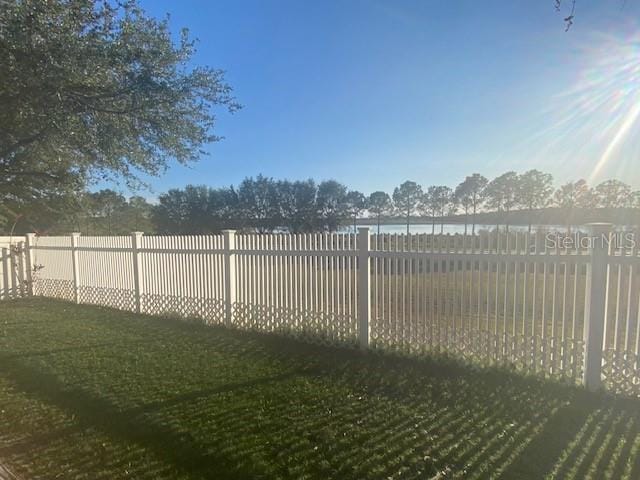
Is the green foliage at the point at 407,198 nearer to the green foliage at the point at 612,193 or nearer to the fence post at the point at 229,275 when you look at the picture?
the green foliage at the point at 612,193

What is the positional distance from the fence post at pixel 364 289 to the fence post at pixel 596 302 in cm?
274

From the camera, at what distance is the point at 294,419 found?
401 cm

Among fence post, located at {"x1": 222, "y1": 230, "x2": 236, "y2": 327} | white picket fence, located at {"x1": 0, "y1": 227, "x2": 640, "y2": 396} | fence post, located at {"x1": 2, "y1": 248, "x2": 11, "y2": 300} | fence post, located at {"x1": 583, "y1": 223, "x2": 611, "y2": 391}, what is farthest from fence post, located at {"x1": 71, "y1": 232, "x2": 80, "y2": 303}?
fence post, located at {"x1": 583, "y1": 223, "x2": 611, "y2": 391}

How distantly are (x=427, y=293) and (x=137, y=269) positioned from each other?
688 centimetres

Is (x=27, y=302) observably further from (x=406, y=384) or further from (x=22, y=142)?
(x=406, y=384)

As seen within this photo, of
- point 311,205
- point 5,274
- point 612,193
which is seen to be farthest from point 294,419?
point 311,205

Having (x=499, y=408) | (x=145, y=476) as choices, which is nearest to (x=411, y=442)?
(x=499, y=408)

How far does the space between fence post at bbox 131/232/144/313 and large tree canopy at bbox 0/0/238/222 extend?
2002 millimetres

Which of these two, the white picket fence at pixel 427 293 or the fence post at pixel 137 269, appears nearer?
the white picket fence at pixel 427 293

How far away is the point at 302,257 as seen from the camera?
7.06 m

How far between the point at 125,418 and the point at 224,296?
4.11 meters

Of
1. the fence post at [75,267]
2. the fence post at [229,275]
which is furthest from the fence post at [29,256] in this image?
the fence post at [229,275]

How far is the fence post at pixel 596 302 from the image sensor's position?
4629 millimetres

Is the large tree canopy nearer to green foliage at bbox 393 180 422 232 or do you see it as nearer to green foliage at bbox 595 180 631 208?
green foliage at bbox 595 180 631 208
